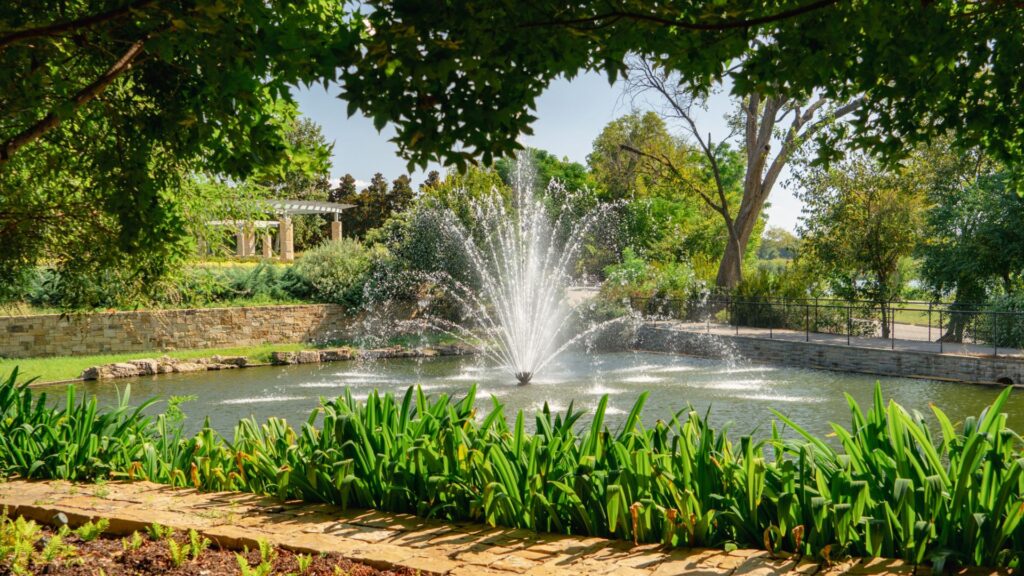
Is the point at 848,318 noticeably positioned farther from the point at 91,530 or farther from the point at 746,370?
the point at 91,530

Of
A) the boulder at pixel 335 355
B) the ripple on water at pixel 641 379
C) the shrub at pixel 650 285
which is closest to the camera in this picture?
the ripple on water at pixel 641 379

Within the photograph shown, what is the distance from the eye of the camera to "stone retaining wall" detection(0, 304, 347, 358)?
19.6m

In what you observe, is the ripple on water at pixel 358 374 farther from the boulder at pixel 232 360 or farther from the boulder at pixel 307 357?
the boulder at pixel 232 360

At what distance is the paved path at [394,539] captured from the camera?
3.43 metres

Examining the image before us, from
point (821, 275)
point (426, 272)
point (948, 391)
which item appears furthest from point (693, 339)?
point (426, 272)

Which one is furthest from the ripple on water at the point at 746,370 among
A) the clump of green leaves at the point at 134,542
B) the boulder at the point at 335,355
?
the clump of green leaves at the point at 134,542

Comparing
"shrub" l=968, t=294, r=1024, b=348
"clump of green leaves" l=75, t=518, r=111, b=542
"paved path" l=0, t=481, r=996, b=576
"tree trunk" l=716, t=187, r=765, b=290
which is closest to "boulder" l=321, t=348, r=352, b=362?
"tree trunk" l=716, t=187, r=765, b=290

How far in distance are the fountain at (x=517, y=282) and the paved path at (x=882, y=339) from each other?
321 centimetres

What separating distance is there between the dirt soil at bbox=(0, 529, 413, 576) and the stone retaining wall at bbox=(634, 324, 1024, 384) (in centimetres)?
1467

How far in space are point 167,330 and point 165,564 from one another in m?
19.3

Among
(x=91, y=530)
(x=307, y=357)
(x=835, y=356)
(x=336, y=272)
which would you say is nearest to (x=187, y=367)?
(x=307, y=357)

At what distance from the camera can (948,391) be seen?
1399 cm

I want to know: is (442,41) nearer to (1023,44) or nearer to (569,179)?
(1023,44)

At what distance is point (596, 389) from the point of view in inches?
559
